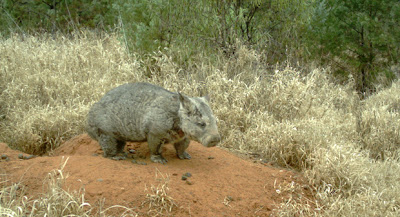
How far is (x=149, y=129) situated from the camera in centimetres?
432

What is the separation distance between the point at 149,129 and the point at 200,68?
117 inches

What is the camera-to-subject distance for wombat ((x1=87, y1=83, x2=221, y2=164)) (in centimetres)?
411

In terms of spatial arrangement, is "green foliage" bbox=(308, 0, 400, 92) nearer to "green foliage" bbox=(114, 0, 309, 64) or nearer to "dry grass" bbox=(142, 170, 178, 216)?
"green foliage" bbox=(114, 0, 309, 64)

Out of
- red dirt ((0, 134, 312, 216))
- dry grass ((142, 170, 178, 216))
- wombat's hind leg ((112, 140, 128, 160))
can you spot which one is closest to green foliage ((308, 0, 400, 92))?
red dirt ((0, 134, 312, 216))

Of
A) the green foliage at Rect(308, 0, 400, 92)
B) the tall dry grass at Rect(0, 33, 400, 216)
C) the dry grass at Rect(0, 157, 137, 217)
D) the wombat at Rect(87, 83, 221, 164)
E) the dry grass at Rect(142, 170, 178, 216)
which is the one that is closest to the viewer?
the dry grass at Rect(0, 157, 137, 217)

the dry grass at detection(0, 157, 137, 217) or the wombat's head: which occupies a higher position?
the wombat's head

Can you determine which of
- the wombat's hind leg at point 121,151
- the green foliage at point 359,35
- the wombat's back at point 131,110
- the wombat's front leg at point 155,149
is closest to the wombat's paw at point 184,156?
the wombat's front leg at point 155,149

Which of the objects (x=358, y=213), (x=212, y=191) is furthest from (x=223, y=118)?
(x=358, y=213)

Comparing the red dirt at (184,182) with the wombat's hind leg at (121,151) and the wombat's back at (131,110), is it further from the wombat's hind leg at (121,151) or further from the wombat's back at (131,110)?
the wombat's back at (131,110)

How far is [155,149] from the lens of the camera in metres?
4.39

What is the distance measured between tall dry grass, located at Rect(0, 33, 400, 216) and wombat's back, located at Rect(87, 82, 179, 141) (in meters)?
1.36

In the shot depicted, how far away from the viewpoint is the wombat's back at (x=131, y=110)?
4.34m

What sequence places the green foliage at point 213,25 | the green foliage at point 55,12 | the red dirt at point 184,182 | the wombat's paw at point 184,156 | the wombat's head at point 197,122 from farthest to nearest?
the green foliage at point 55,12 < the green foliage at point 213,25 < the wombat's paw at point 184,156 < the wombat's head at point 197,122 < the red dirt at point 184,182

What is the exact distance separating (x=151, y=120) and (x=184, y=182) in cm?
77
